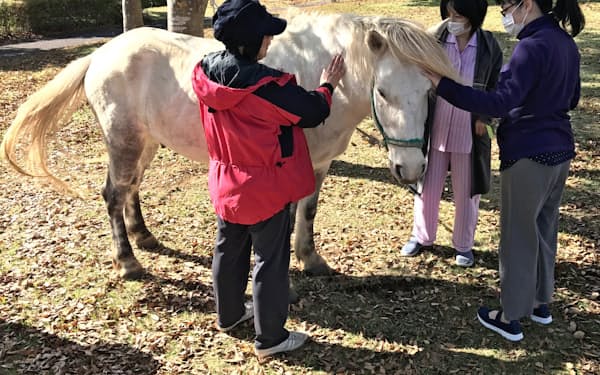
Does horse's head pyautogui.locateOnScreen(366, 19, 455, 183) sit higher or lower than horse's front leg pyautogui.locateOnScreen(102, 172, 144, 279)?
higher

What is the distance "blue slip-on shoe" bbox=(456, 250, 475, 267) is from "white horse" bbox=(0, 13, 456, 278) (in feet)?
3.56

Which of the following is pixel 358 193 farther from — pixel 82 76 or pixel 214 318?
pixel 82 76

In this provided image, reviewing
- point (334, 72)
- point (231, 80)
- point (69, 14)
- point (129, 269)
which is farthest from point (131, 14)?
point (69, 14)

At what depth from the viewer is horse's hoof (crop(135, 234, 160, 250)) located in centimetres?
456

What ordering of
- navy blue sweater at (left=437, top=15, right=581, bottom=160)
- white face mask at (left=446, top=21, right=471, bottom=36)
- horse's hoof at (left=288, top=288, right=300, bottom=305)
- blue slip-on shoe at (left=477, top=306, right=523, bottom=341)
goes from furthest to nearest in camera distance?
horse's hoof at (left=288, top=288, right=300, bottom=305) → white face mask at (left=446, top=21, right=471, bottom=36) → blue slip-on shoe at (left=477, top=306, right=523, bottom=341) → navy blue sweater at (left=437, top=15, right=581, bottom=160)

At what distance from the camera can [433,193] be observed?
13.5ft

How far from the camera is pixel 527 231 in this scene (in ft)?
9.79

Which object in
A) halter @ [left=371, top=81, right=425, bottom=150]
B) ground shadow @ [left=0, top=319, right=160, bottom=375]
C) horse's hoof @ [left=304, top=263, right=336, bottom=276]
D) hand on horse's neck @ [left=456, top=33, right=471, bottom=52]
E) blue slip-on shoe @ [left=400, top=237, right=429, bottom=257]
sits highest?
hand on horse's neck @ [left=456, top=33, right=471, bottom=52]

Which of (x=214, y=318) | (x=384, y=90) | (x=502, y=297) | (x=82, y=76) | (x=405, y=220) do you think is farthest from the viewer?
(x=405, y=220)

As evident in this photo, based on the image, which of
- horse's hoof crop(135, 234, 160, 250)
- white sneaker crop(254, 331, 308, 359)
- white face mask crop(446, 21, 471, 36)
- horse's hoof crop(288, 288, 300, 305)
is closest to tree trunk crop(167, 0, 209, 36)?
horse's hoof crop(135, 234, 160, 250)

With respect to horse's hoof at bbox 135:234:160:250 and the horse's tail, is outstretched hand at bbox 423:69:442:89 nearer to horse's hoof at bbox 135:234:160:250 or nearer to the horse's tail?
the horse's tail

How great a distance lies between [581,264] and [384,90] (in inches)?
99.9

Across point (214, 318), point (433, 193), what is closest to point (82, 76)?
point (214, 318)

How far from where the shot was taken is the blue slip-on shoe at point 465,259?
13.8 ft
